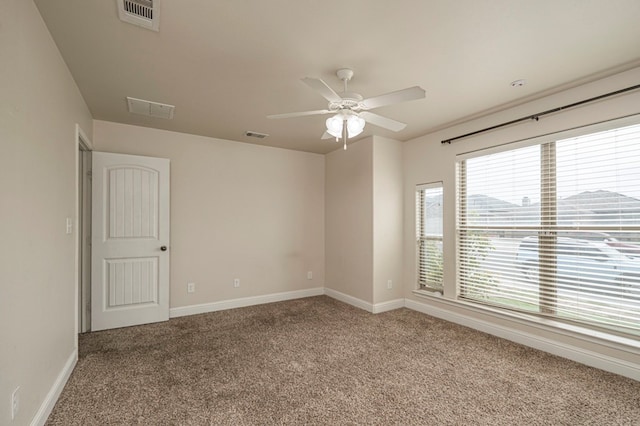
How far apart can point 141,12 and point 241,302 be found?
3.80 meters

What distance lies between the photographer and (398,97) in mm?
2135

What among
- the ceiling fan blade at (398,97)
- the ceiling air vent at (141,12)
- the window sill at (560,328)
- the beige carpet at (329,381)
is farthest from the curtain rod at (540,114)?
the ceiling air vent at (141,12)

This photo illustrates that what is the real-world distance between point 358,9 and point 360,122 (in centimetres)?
79

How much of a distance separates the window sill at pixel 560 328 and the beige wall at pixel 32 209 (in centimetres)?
407

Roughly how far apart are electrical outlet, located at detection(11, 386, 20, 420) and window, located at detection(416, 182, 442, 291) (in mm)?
4186

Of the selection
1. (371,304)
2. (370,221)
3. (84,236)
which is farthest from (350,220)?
(84,236)

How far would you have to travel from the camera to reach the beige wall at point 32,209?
1.49m

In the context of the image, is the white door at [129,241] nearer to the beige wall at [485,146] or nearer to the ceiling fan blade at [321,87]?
the ceiling fan blade at [321,87]

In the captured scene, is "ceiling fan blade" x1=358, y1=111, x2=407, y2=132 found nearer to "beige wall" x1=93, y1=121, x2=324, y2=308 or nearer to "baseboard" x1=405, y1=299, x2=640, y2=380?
"baseboard" x1=405, y1=299, x2=640, y2=380

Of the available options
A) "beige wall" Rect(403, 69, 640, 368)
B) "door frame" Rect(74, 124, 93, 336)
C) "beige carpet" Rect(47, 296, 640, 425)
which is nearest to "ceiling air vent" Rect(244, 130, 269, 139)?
"door frame" Rect(74, 124, 93, 336)

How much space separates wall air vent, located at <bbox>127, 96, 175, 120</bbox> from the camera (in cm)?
319

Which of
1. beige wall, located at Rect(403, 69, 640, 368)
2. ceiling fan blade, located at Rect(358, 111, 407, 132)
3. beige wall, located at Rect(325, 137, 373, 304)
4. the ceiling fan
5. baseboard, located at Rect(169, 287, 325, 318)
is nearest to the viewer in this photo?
the ceiling fan

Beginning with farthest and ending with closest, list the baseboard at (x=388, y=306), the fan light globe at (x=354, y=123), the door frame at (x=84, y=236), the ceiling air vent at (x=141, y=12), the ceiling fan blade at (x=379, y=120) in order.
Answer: the baseboard at (x=388, y=306) < the door frame at (x=84, y=236) < the ceiling fan blade at (x=379, y=120) < the fan light globe at (x=354, y=123) < the ceiling air vent at (x=141, y=12)

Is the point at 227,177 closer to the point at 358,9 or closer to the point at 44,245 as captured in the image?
the point at 44,245
